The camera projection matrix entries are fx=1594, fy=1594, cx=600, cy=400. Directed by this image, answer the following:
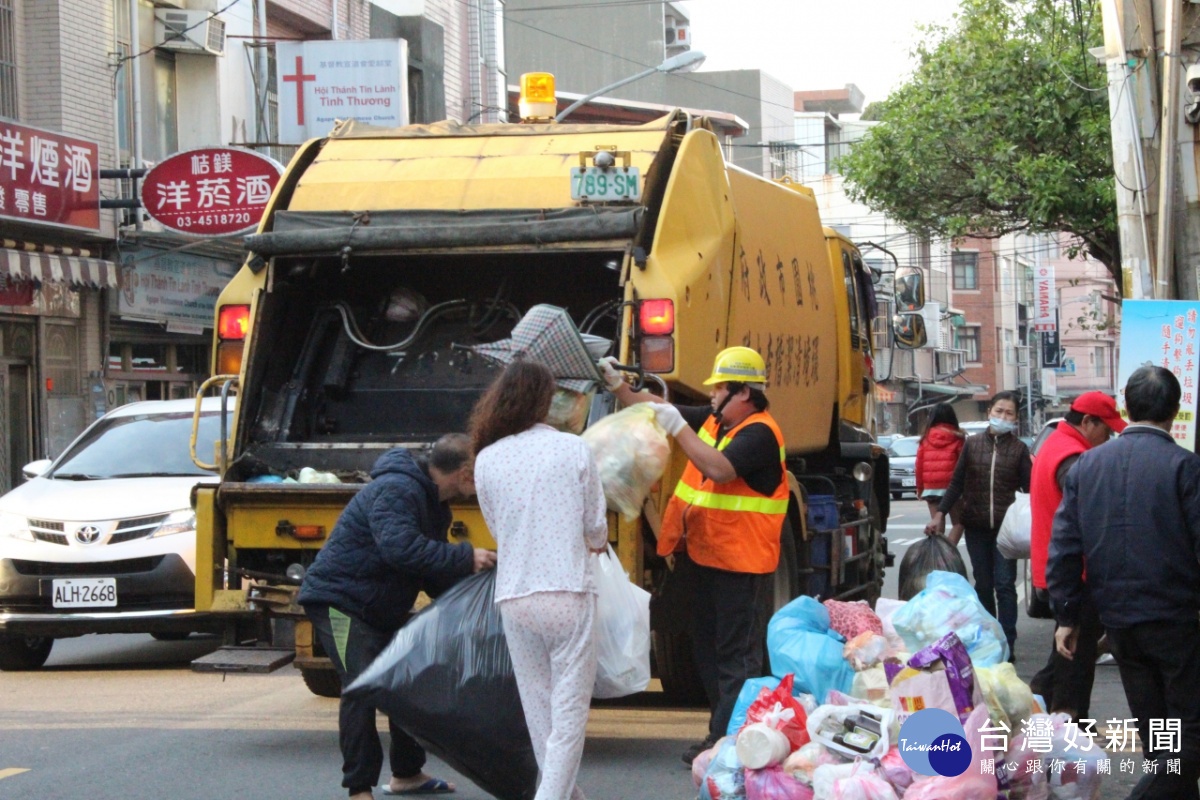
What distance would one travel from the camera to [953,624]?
594 centimetres

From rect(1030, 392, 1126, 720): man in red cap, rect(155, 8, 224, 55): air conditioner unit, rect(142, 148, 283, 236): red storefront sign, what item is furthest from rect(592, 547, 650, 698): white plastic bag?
rect(155, 8, 224, 55): air conditioner unit

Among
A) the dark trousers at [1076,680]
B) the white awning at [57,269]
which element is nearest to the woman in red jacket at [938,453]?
the dark trousers at [1076,680]

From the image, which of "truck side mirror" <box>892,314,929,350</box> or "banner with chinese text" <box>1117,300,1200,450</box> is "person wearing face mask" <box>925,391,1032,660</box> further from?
"truck side mirror" <box>892,314,929,350</box>

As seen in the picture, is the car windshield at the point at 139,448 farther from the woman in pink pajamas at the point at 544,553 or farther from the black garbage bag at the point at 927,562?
the woman in pink pajamas at the point at 544,553

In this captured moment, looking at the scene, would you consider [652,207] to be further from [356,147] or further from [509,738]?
[509,738]

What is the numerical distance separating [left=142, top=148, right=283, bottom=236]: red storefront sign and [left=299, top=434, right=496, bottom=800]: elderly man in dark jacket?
38.5ft

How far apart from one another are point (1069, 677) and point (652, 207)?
2.72m

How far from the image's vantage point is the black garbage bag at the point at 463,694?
17.8ft

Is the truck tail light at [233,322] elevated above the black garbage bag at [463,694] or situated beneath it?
elevated above

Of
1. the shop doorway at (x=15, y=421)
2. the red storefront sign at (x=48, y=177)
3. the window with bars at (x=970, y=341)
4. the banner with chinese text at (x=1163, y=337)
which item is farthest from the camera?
the window with bars at (x=970, y=341)

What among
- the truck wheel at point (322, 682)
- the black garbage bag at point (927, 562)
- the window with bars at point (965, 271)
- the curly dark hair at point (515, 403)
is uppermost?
the window with bars at point (965, 271)

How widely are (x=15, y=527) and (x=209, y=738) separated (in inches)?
→ 112

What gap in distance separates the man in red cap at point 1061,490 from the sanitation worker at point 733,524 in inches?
48.0

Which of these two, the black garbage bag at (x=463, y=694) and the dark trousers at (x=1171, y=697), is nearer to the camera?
the dark trousers at (x=1171, y=697)
